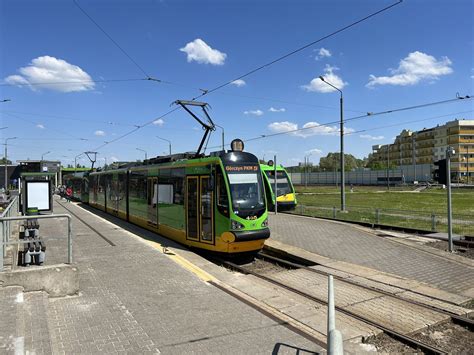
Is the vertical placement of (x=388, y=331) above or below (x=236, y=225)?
below

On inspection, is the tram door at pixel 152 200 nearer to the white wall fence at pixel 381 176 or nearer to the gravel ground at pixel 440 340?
the gravel ground at pixel 440 340

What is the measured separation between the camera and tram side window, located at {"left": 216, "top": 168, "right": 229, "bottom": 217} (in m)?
10.9

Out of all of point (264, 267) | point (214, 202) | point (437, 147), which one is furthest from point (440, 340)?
point (437, 147)

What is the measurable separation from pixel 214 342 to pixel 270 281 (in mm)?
4184

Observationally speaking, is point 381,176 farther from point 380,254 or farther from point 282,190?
point 380,254

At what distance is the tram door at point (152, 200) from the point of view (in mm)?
15242

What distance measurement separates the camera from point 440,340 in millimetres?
6160

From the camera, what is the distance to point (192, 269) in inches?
370

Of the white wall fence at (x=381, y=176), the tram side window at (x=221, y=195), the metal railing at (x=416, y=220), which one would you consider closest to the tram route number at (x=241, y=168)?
the tram side window at (x=221, y=195)

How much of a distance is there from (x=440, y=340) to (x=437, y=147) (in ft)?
406

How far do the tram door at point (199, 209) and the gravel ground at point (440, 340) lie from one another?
6.26 metres

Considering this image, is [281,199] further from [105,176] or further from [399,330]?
[399,330]

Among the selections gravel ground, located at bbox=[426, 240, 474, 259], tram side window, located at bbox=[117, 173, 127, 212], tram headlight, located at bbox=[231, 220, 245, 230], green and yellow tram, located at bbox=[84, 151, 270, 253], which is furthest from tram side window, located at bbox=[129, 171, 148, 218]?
gravel ground, located at bbox=[426, 240, 474, 259]

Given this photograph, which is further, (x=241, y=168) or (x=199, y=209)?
(x=199, y=209)
